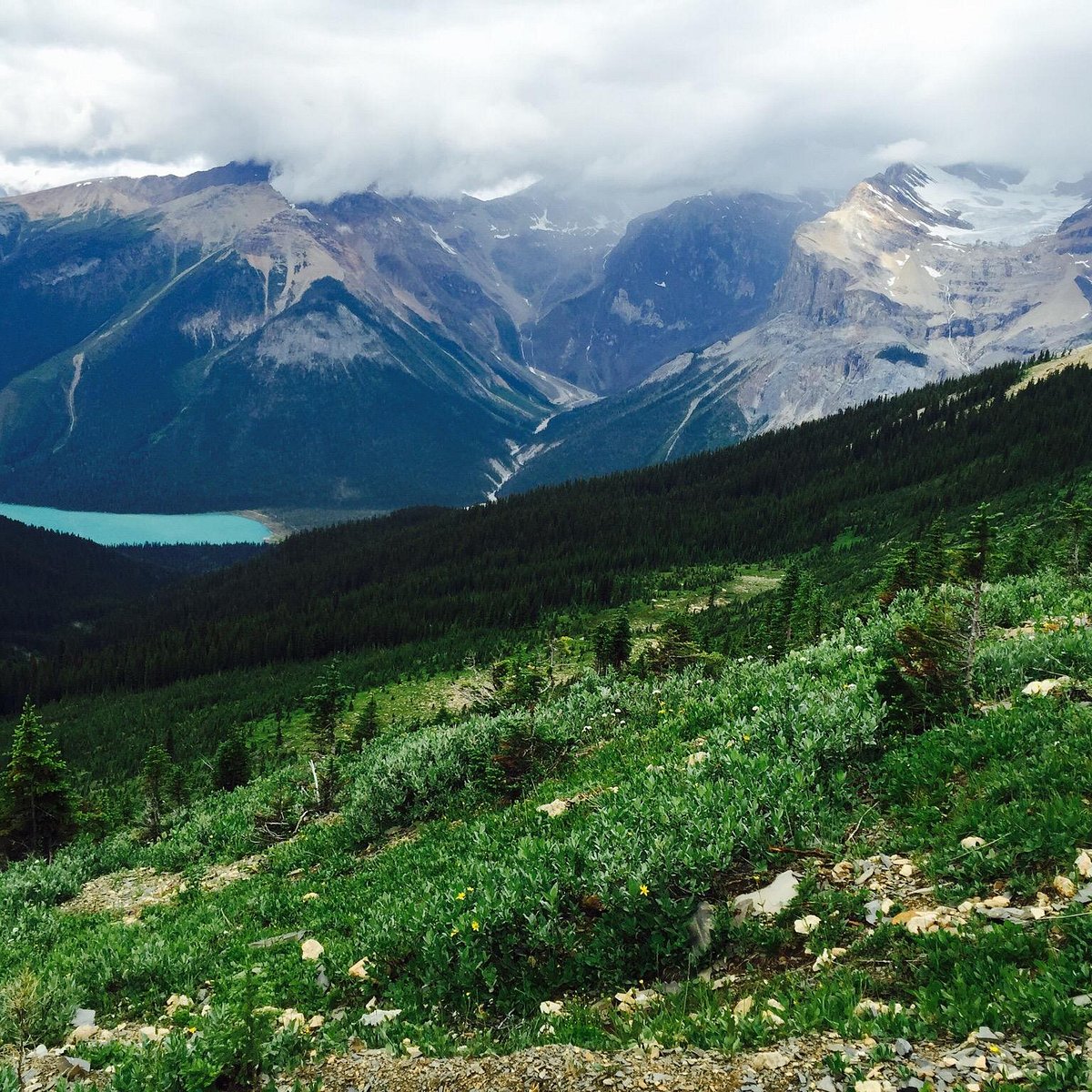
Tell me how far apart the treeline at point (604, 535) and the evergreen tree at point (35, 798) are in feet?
264

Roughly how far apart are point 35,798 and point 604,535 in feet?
405

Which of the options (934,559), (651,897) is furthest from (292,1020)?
(934,559)

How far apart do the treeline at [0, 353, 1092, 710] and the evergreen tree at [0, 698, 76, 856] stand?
264 feet

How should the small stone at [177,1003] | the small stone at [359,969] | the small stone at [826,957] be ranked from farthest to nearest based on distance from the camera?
the small stone at [177,1003], the small stone at [359,969], the small stone at [826,957]

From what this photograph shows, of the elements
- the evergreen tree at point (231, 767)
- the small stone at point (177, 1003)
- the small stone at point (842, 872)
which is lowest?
the evergreen tree at point (231, 767)

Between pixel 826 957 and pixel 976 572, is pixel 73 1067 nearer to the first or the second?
pixel 826 957

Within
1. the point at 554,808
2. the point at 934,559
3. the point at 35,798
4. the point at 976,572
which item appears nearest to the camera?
the point at 554,808

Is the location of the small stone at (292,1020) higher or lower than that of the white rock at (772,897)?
lower

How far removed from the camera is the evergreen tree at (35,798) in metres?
28.9

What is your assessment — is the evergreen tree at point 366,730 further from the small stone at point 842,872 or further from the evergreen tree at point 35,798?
the small stone at point 842,872

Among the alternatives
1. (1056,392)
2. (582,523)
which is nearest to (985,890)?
(582,523)

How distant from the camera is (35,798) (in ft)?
96.3

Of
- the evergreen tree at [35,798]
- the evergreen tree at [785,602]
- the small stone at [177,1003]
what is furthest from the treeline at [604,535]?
the small stone at [177,1003]

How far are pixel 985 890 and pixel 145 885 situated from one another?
20.0m
